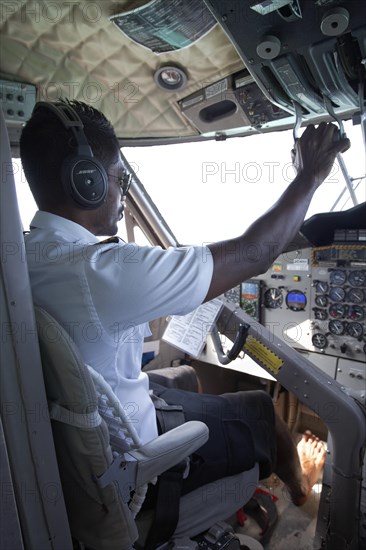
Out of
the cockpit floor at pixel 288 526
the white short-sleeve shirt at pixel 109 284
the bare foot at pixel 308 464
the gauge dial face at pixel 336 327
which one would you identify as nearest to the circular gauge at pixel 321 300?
the gauge dial face at pixel 336 327

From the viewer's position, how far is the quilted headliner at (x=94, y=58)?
127 centimetres

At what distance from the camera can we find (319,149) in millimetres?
1043

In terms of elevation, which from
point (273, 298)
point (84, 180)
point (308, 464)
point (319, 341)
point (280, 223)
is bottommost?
point (308, 464)

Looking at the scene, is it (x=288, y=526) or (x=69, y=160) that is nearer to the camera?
(x=69, y=160)

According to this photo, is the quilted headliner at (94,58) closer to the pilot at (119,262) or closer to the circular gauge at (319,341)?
the pilot at (119,262)

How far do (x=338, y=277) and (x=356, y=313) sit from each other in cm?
22

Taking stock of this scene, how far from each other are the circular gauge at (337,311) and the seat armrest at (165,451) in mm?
1418

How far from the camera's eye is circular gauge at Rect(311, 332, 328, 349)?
7.15ft

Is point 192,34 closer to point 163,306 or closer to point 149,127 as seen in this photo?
point 149,127

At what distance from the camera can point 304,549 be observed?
5.70ft

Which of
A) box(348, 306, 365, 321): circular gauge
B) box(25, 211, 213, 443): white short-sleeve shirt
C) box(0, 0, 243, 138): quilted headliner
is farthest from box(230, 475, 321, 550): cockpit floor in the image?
box(0, 0, 243, 138): quilted headliner

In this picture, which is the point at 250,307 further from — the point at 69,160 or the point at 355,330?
the point at 69,160

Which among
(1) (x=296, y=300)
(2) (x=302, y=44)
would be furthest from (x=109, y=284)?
(1) (x=296, y=300)

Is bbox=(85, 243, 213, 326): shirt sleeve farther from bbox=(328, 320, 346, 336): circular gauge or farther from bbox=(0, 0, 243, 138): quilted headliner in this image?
bbox=(328, 320, 346, 336): circular gauge
